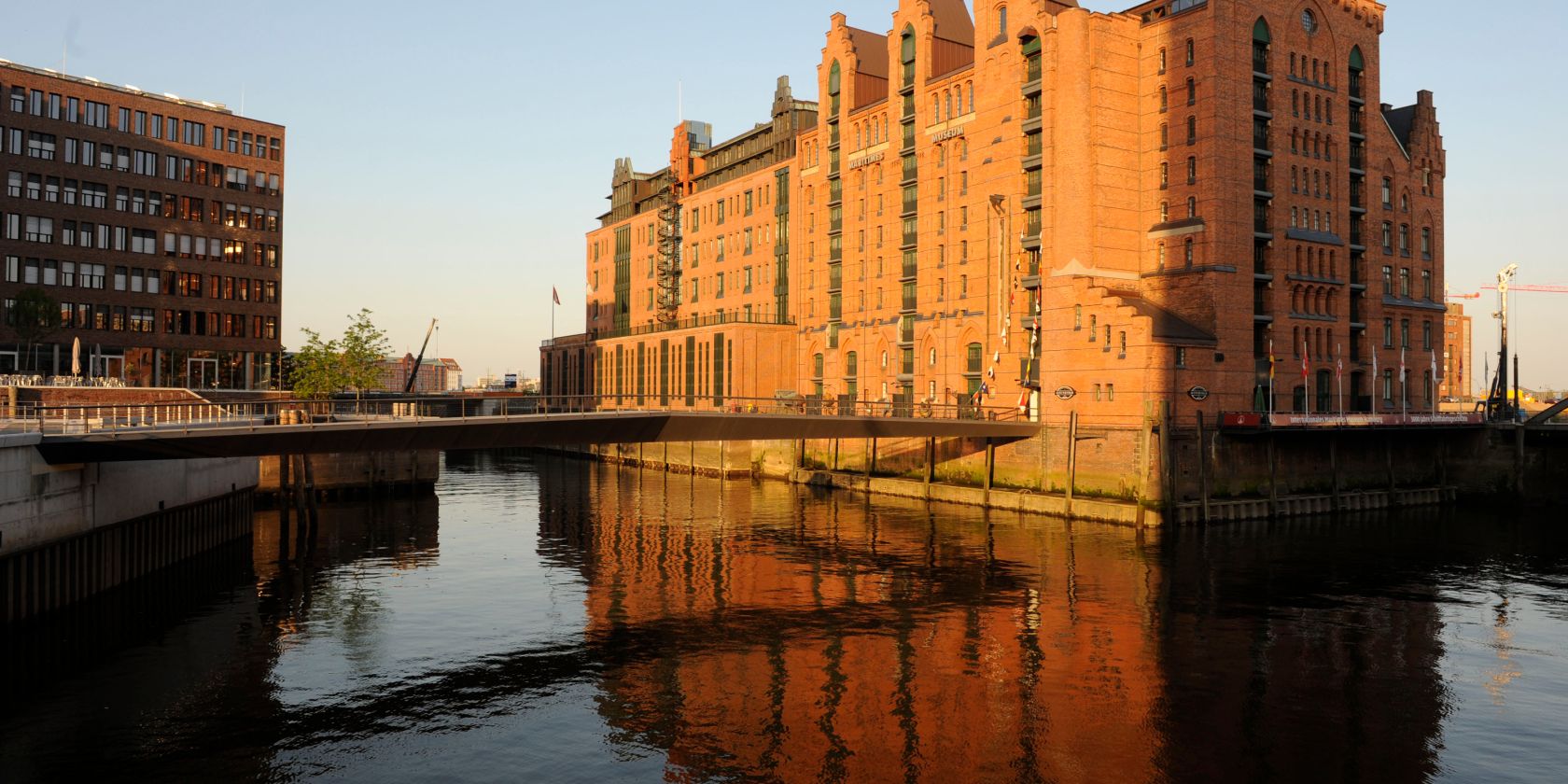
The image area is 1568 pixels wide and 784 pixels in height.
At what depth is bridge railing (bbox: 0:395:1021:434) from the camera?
148ft

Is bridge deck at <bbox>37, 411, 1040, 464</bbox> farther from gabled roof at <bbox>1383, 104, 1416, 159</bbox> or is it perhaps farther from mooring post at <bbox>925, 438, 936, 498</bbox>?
gabled roof at <bbox>1383, 104, 1416, 159</bbox>

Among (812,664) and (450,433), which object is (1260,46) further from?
(812,664)

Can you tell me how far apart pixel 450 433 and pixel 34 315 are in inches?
2761

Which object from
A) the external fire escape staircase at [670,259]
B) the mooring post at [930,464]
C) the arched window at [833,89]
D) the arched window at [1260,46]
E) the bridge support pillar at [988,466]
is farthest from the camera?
the external fire escape staircase at [670,259]

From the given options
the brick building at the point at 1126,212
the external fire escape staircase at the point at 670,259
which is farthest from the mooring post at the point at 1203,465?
the external fire escape staircase at the point at 670,259

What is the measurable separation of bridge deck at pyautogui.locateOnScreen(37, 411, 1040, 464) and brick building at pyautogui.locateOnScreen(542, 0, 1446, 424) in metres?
18.4

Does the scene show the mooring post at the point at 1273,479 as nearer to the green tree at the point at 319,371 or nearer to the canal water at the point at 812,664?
the canal water at the point at 812,664

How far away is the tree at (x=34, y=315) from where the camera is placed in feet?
322

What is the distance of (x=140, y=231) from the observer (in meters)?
115

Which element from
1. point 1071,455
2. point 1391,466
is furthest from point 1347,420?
point 1071,455

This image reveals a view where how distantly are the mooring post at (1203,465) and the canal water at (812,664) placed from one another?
767 centimetres

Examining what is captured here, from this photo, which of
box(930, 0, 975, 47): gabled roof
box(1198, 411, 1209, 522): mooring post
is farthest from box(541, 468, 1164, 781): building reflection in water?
box(930, 0, 975, 47): gabled roof

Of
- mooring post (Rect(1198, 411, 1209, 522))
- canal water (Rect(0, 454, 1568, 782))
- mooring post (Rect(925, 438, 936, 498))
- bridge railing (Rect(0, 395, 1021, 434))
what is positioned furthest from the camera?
mooring post (Rect(925, 438, 936, 498))

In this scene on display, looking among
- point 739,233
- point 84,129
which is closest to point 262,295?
point 84,129
